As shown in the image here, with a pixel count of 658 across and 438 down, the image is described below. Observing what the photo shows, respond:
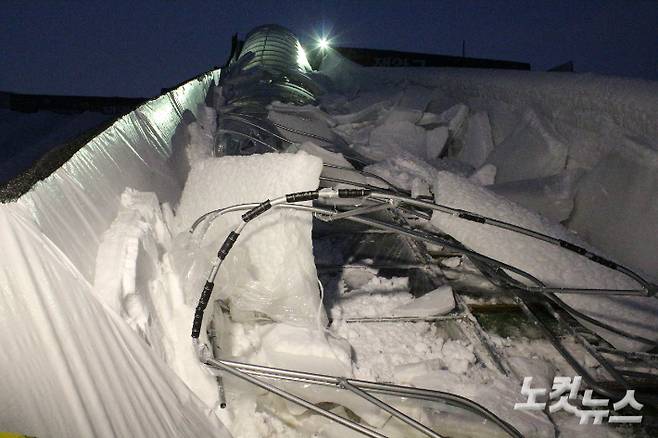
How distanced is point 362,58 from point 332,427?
8.90 meters

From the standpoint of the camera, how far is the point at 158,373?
3.52 feet

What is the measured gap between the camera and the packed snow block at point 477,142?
3484 mm

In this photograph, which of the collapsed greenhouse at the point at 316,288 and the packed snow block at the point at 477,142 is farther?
the packed snow block at the point at 477,142

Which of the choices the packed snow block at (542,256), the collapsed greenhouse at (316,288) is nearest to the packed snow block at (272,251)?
the collapsed greenhouse at (316,288)

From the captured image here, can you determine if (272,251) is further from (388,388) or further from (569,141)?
(569,141)

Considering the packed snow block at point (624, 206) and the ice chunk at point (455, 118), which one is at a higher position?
the ice chunk at point (455, 118)

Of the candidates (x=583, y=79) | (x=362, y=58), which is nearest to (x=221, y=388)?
(x=583, y=79)

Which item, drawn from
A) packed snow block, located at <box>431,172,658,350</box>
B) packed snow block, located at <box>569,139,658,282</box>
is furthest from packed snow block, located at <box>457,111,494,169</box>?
packed snow block, located at <box>431,172,658,350</box>

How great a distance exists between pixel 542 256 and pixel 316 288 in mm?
962

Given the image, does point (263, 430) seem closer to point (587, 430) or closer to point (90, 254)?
point (90, 254)

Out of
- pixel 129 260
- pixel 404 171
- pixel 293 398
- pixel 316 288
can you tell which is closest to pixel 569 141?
pixel 404 171

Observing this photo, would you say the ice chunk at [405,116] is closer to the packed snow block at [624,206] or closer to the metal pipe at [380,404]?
the packed snow block at [624,206]

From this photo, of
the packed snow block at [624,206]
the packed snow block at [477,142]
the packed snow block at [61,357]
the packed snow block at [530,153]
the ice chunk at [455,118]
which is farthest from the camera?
the ice chunk at [455,118]

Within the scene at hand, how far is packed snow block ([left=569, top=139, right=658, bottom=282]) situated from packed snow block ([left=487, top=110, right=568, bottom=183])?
0.33m
